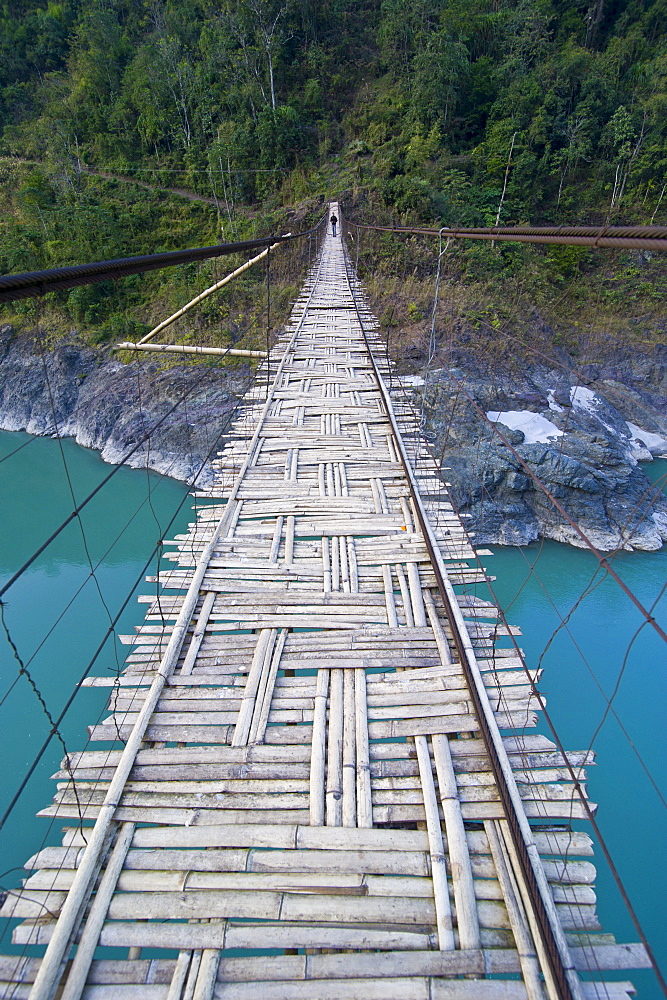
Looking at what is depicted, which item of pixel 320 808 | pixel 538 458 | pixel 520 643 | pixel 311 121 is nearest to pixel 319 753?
pixel 320 808

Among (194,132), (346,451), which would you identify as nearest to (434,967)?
(346,451)

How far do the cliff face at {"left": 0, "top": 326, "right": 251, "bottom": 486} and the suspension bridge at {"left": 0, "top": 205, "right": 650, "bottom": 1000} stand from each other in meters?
4.11

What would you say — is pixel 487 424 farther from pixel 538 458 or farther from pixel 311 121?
pixel 311 121

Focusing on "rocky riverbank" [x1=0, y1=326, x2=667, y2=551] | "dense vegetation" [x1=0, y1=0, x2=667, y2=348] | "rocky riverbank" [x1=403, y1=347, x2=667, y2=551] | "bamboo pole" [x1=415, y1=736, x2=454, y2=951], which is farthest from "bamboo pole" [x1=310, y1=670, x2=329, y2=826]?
"dense vegetation" [x1=0, y1=0, x2=667, y2=348]

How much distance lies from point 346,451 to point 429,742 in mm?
1815

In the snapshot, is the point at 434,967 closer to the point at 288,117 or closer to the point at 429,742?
the point at 429,742

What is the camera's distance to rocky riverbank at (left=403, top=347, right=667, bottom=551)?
16.7ft

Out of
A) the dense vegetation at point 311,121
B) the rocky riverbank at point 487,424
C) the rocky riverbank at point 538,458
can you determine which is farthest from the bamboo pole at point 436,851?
Answer: the dense vegetation at point 311,121

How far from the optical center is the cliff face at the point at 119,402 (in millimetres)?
6230

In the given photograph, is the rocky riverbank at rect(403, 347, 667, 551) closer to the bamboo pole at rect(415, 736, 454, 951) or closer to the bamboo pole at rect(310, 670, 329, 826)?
the bamboo pole at rect(310, 670, 329, 826)

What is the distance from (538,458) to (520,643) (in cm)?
239

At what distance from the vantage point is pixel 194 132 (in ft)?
42.3

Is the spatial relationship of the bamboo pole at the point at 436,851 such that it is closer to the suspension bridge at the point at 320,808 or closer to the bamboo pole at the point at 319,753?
the suspension bridge at the point at 320,808

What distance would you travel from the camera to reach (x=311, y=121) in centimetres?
1340
